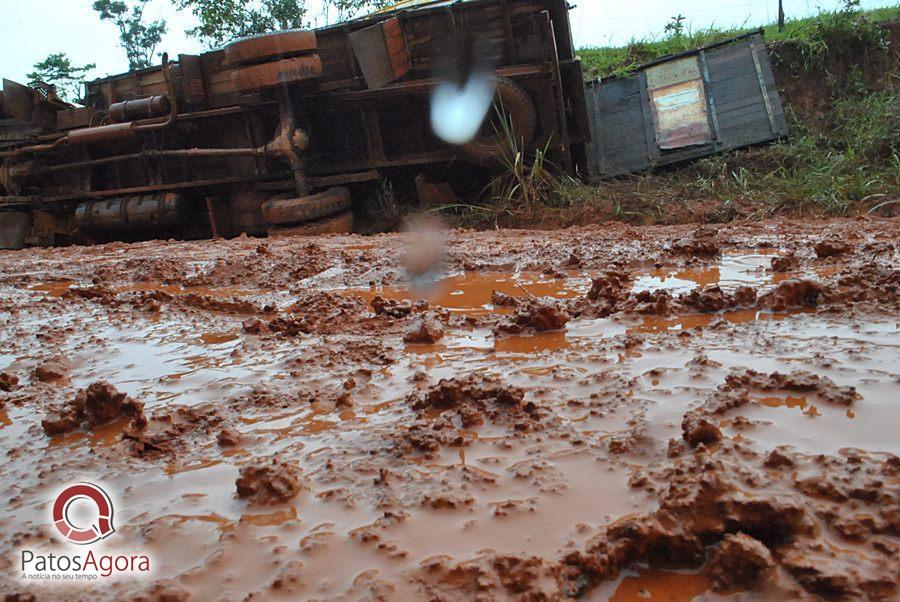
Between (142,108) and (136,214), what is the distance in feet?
4.75

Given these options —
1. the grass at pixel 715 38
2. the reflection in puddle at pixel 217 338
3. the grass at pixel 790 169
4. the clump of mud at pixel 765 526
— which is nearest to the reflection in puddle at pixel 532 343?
the clump of mud at pixel 765 526

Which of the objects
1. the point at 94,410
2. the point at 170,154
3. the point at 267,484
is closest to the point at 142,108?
the point at 170,154

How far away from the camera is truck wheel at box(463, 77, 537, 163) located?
7590 millimetres

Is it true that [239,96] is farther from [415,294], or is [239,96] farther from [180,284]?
[415,294]

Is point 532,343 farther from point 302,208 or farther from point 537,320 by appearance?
point 302,208

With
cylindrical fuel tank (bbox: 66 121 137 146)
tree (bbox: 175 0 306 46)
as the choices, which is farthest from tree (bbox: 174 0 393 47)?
cylindrical fuel tank (bbox: 66 121 137 146)

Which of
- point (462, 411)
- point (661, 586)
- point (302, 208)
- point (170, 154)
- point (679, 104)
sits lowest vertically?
point (661, 586)

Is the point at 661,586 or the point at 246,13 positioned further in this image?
the point at 246,13

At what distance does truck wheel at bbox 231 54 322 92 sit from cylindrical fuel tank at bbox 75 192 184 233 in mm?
2418

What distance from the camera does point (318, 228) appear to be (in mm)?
7922

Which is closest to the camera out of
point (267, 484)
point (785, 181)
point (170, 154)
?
point (267, 484)

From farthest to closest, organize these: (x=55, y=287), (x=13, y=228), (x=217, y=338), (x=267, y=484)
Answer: (x=13, y=228) < (x=55, y=287) < (x=217, y=338) < (x=267, y=484)

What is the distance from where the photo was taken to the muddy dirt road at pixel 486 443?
105 centimetres

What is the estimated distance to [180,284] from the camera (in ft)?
14.1
